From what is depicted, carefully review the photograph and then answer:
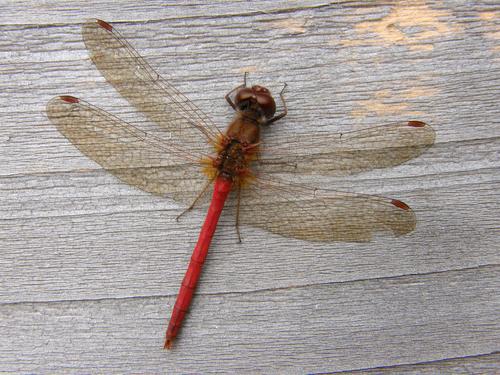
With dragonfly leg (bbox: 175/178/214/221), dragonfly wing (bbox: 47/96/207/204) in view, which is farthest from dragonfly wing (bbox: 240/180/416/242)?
dragonfly wing (bbox: 47/96/207/204)

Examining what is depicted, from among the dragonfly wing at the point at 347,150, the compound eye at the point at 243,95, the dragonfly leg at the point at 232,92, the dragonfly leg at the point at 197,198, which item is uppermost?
the dragonfly leg at the point at 232,92

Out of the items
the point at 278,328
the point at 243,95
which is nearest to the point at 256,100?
the point at 243,95

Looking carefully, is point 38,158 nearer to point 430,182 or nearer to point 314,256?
point 314,256

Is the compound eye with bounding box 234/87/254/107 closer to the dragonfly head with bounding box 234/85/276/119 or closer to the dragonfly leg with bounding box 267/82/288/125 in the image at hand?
the dragonfly head with bounding box 234/85/276/119

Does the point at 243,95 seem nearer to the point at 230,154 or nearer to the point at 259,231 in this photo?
the point at 230,154

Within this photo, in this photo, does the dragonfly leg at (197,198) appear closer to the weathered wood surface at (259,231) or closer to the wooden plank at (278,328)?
the weathered wood surface at (259,231)

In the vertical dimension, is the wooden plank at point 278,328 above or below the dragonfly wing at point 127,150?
below

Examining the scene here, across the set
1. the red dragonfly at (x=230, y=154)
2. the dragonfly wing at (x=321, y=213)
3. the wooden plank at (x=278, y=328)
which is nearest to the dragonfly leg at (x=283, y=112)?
the red dragonfly at (x=230, y=154)
